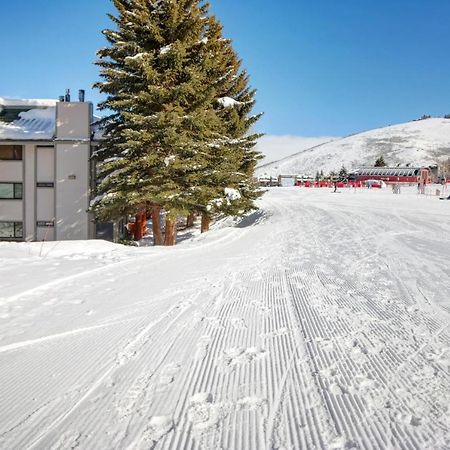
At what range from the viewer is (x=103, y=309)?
4.69m

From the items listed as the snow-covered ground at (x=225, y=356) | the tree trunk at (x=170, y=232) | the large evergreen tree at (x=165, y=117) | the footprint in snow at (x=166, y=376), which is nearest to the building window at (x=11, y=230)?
the large evergreen tree at (x=165, y=117)

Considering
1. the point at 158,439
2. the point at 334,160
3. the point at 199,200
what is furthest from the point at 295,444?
the point at 334,160

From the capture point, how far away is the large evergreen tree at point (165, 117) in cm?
1227

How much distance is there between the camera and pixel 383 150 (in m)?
156

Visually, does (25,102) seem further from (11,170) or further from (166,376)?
(166,376)

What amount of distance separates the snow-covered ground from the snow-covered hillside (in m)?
129

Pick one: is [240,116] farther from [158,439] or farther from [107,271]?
[158,439]

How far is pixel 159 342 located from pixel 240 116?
1510cm

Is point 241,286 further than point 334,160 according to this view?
No

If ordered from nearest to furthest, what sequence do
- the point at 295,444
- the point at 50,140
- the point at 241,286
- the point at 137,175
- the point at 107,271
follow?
the point at 295,444 < the point at 241,286 < the point at 107,271 < the point at 137,175 < the point at 50,140

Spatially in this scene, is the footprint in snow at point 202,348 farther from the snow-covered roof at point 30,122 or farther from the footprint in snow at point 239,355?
the snow-covered roof at point 30,122

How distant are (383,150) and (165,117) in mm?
165078

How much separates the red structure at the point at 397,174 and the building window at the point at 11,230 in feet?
241

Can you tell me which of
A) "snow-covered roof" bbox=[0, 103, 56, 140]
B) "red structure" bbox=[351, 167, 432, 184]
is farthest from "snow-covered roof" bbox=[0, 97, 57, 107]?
"red structure" bbox=[351, 167, 432, 184]
